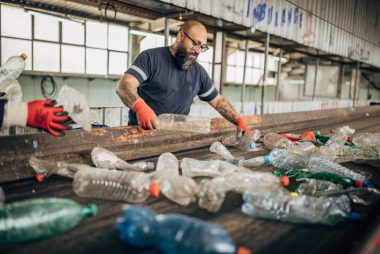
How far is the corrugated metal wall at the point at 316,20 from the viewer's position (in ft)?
21.4

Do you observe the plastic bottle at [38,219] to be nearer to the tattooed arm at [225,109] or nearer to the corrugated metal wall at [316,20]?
the tattooed arm at [225,109]

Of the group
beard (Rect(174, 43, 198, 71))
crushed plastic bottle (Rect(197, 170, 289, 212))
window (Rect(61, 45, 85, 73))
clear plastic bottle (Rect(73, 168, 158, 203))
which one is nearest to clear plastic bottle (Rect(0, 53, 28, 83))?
beard (Rect(174, 43, 198, 71))

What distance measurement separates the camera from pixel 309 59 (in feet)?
53.3

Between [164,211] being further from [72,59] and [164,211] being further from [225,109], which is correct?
[72,59]

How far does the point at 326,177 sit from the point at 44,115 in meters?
1.69

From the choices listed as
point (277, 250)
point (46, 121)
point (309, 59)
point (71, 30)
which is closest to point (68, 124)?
point (46, 121)

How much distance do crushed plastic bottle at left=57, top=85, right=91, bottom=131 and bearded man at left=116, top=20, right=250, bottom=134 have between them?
0.88m

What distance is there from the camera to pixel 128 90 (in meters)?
2.59

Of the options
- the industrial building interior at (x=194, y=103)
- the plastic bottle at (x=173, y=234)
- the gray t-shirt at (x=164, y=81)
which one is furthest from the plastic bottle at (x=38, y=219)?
the gray t-shirt at (x=164, y=81)

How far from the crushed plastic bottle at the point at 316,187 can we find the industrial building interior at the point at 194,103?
9cm

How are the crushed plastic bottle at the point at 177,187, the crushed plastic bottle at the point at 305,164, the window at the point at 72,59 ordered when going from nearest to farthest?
the crushed plastic bottle at the point at 177,187 → the crushed plastic bottle at the point at 305,164 → the window at the point at 72,59

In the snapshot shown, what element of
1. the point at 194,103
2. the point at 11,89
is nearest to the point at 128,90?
the point at 11,89

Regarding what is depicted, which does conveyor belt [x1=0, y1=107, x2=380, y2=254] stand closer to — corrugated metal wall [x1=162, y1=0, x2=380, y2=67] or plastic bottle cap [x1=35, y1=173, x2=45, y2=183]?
plastic bottle cap [x1=35, y1=173, x2=45, y2=183]

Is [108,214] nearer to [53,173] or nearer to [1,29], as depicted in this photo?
[53,173]
